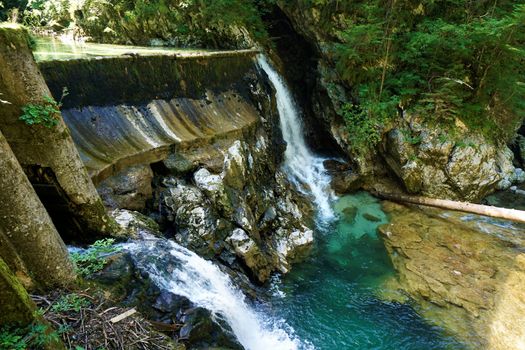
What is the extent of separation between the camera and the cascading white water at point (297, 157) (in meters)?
11.3

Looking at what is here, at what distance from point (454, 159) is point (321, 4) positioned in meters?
6.79

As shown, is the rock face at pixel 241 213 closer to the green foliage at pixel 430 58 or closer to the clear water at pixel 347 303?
the clear water at pixel 347 303

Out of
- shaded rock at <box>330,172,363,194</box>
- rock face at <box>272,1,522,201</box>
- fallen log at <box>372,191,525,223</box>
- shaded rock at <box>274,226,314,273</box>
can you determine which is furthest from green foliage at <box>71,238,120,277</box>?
fallen log at <box>372,191,525,223</box>

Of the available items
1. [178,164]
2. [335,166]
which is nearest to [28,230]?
[178,164]

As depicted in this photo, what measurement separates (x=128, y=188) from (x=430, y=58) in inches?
389

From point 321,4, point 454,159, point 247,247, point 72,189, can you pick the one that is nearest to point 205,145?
point 247,247

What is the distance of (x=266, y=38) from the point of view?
13.1 meters

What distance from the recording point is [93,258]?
4.37 m

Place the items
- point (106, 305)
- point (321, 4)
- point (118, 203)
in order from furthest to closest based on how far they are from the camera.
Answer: point (321, 4) → point (118, 203) → point (106, 305)

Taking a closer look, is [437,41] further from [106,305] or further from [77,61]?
[106,305]

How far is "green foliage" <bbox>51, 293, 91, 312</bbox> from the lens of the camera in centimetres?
329

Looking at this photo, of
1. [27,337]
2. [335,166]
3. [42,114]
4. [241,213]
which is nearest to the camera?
[27,337]

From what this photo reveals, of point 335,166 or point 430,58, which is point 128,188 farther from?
point 430,58

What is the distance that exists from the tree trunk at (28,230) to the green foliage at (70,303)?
0.30 m
